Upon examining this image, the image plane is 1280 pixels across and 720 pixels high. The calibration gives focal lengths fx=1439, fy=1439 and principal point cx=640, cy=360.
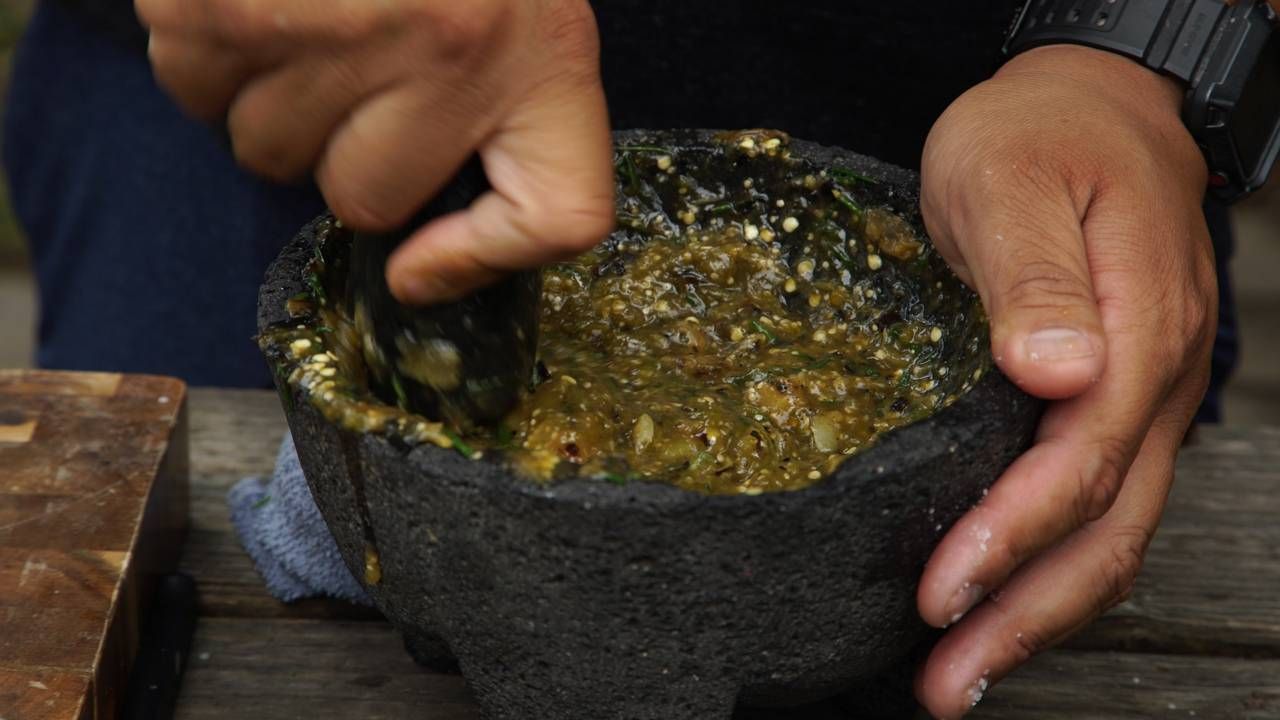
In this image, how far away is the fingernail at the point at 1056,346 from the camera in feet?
4.22

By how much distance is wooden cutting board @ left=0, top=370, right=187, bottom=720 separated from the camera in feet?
4.68

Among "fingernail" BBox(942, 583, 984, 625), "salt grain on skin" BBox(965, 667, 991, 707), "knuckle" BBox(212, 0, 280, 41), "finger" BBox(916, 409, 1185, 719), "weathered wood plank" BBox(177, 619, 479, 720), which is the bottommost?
"weathered wood plank" BBox(177, 619, 479, 720)

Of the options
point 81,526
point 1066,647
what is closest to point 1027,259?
point 1066,647

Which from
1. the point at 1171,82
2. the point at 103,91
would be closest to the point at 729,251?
the point at 1171,82

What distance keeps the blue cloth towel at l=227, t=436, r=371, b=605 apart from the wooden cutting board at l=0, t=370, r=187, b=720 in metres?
0.11

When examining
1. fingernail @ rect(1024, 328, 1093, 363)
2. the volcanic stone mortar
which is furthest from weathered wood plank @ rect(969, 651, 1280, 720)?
fingernail @ rect(1024, 328, 1093, 363)

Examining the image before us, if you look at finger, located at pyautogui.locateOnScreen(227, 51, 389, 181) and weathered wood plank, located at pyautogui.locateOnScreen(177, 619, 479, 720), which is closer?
finger, located at pyautogui.locateOnScreen(227, 51, 389, 181)

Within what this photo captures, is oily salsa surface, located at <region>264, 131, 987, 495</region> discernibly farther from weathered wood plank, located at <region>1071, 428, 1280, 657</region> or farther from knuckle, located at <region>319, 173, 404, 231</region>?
weathered wood plank, located at <region>1071, 428, 1280, 657</region>

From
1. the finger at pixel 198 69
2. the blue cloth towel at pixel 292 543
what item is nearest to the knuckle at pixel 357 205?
the finger at pixel 198 69

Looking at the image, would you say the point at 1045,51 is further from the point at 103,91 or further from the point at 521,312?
the point at 103,91

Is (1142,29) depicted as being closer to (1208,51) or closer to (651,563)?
(1208,51)

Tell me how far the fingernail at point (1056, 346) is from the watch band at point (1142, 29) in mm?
560

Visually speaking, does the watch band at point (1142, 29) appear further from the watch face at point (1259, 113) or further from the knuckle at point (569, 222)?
the knuckle at point (569, 222)

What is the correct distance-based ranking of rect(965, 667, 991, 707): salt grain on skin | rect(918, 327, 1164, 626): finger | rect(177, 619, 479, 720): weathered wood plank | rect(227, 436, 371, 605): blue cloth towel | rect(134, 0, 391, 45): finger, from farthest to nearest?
rect(227, 436, 371, 605): blue cloth towel < rect(177, 619, 479, 720): weathered wood plank < rect(965, 667, 991, 707): salt grain on skin < rect(918, 327, 1164, 626): finger < rect(134, 0, 391, 45): finger
